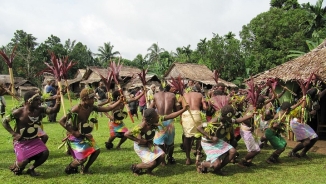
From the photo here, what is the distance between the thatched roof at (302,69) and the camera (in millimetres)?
9688

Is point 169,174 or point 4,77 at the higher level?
point 4,77

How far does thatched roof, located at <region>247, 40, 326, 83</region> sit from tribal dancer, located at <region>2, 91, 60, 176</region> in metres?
8.36

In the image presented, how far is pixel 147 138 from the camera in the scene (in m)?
5.33

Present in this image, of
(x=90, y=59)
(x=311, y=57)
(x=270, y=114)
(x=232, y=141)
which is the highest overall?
(x=90, y=59)

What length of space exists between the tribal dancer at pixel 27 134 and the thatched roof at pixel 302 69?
8.36 m

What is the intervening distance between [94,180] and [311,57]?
9.54 metres

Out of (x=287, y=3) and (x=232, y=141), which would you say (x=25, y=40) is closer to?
(x=287, y=3)

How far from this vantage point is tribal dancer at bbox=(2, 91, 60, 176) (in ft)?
16.3

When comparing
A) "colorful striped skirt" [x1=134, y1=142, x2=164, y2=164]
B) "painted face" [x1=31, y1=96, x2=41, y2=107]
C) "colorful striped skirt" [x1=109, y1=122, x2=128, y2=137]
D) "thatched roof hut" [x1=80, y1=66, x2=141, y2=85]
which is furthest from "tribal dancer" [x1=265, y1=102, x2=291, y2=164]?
"thatched roof hut" [x1=80, y1=66, x2=141, y2=85]

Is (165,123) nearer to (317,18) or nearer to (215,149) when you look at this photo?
(215,149)

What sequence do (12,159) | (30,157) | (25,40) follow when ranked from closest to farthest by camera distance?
(30,157) < (12,159) < (25,40)

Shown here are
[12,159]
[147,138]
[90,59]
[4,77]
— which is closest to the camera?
[147,138]

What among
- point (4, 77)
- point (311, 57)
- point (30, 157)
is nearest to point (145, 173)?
point (30, 157)

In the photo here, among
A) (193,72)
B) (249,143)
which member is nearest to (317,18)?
(193,72)
